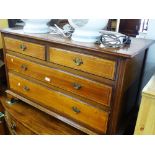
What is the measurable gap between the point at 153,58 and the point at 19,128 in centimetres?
110

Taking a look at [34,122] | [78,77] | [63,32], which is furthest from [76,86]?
[34,122]

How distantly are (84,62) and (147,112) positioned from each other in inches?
16.6

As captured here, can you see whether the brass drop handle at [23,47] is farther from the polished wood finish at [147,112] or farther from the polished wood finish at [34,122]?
the polished wood finish at [147,112]

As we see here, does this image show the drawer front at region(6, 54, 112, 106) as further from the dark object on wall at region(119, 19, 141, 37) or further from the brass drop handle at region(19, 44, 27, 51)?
the dark object on wall at region(119, 19, 141, 37)

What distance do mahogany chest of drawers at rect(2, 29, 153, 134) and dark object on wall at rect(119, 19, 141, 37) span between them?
11 cm

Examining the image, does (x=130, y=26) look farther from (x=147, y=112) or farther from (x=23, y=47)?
(x=23, y=47)

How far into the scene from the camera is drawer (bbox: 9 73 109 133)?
1166mm

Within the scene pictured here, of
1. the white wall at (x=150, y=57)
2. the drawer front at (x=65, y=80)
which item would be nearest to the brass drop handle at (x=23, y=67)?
the drawer front at (x=65, y=80)

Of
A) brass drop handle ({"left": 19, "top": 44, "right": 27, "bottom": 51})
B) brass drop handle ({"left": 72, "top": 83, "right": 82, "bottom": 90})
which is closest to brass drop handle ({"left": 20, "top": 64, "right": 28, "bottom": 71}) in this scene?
brass drop handle ({"left": 19, "top": 44, "right": 27, "bottom": 51})

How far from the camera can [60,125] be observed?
1.44m

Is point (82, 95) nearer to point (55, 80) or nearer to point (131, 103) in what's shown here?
point (55, 80)

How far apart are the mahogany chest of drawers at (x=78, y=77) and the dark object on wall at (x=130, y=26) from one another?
0.11m
